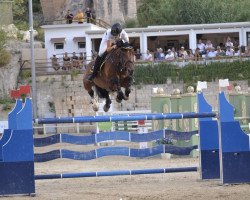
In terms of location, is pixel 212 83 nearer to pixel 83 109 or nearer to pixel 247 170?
pixel 83 109

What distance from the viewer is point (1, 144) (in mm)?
15719

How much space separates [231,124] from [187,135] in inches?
75.9

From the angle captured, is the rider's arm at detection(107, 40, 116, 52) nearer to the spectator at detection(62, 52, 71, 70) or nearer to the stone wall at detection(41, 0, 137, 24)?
the spectator at detection(62, 52, 71, 70)

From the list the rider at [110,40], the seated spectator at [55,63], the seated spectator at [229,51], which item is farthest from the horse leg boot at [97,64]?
the seated spectator at [55,63]

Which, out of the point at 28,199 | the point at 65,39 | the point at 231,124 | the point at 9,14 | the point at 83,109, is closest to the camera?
the point at 28,199

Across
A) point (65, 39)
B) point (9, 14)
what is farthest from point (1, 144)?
point (9, 14)

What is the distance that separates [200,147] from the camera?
55.5 feet

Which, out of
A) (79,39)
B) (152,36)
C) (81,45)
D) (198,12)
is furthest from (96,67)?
(198,12)

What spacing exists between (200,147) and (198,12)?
48450 millimetres

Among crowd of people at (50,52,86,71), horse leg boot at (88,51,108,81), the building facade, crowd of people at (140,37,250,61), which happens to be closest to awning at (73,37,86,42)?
the building facade

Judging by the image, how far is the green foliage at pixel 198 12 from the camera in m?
64.3

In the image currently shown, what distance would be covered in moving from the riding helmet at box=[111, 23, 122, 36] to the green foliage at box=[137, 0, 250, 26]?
48404mm

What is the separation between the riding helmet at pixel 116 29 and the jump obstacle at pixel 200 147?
1627mm

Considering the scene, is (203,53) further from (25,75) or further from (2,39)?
(2,39)
